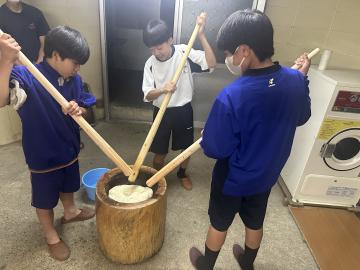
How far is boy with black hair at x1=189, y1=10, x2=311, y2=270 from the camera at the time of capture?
3.07ft

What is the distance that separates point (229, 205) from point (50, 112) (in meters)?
0.90

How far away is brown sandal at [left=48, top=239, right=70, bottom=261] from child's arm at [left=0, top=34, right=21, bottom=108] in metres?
0.89

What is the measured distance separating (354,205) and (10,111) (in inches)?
113

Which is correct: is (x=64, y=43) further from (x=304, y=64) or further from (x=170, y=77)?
(x=304, y=64)

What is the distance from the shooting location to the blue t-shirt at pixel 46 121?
3.95 feet

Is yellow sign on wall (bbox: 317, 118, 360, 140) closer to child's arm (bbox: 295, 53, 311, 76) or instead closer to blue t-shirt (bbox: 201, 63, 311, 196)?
child's arm (bbox: 295, 53, 311, 76)

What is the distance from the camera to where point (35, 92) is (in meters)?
1.20

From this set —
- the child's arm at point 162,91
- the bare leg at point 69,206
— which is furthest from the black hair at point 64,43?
the bare leg at point 69,206

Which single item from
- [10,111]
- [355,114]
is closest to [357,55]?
[355,114]

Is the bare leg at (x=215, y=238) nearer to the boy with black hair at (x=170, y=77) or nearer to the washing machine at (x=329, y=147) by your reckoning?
the boy with black hair at (x=170, y=77)

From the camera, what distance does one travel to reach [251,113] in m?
0.97

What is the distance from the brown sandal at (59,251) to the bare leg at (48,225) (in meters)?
0.02

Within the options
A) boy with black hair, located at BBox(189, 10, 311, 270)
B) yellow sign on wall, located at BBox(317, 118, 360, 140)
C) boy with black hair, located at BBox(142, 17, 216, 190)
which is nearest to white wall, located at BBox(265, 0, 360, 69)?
yellow sign on wall, located at BBox(317, 118, 360, 140)

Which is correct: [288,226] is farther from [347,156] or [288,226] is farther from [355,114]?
[355,114]
